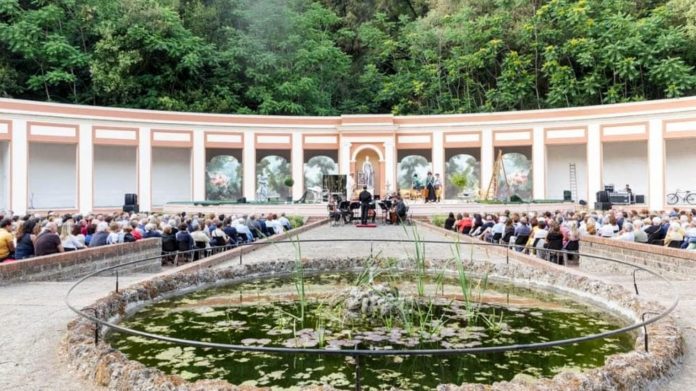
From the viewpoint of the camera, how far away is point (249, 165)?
93.5 feet

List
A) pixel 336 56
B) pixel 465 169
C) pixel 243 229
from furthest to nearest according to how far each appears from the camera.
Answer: pixel 336 56 → pixel 465 169 → pixel 243 229

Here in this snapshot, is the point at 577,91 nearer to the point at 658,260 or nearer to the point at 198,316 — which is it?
the point at 658,260

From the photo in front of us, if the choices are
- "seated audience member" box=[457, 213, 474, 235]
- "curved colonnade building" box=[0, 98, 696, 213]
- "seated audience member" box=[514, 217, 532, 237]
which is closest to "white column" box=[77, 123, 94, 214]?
"curved colonnade building" box=[0, 98, 696, 213]

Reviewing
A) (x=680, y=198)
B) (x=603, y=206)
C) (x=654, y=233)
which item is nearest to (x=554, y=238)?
(x=654, y=233)

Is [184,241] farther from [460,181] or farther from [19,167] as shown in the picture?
[460,181]

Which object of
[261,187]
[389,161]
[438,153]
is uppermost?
[438,153]

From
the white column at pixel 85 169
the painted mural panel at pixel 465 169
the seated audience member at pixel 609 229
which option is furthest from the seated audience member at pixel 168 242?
the painted mural panel at pixel 465 169

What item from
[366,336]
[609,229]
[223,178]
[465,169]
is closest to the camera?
[366,336]

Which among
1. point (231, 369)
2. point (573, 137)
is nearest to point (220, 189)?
point (573, 137)

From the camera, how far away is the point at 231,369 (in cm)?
461

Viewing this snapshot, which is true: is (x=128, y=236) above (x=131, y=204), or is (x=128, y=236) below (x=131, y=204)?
below

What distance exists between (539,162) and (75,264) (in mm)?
23685

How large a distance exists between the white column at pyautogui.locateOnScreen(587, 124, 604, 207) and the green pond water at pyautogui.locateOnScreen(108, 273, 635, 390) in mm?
20174

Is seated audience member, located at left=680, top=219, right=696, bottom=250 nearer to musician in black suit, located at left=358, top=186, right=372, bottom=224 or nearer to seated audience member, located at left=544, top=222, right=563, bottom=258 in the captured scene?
seated audience member, located at left=544, top=222, right=563, bottom=258
